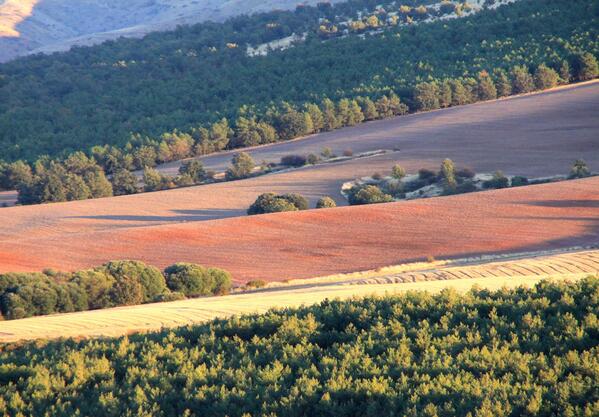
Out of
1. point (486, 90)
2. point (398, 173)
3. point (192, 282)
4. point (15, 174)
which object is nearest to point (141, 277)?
point (192, 282)

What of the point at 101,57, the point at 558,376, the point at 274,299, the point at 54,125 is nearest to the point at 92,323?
the point at 274,299

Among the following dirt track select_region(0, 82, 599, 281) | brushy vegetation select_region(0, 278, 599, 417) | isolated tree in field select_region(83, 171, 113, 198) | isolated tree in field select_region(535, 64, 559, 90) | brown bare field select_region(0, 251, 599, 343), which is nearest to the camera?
brushy vegetation select_region(0, 278, 599, 417)

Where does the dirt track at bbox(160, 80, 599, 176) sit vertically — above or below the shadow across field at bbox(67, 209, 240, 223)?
below

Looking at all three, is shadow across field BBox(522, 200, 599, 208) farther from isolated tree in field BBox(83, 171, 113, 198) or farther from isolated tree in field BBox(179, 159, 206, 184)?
isolated tree in field BBox(83, 171, 113, 198)

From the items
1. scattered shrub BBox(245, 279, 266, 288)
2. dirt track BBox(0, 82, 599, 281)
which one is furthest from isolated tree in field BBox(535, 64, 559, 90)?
scattered shrub BBox(245, 279, 266, 288)

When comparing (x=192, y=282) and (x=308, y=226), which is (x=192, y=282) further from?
(x=308, y=226)

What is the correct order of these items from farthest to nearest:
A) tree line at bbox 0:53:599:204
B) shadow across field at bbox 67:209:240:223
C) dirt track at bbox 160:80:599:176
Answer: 1. tree line at bbox 0:53:599:204
2. dirt track at bbox 160:80:599:176
3. shadow across field at bbox 67:209:240:223

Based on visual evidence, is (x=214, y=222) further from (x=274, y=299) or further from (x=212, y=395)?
(x=212, y=395)
